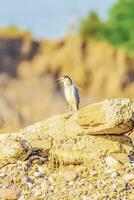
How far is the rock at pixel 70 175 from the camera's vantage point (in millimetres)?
9401

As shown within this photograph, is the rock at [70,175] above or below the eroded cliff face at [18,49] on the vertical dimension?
below

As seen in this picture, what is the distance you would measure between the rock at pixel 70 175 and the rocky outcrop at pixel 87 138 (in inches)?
7.7

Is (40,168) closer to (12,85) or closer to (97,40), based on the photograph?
(12,85)

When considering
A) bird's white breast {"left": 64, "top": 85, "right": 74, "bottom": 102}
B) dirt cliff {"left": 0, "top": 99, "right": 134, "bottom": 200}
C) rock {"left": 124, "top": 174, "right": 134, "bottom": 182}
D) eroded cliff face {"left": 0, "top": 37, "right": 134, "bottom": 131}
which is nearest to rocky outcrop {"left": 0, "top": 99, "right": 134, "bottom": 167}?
dirt cliff {"left": 0, "top": 99, "right": 134, "bottom": 200}

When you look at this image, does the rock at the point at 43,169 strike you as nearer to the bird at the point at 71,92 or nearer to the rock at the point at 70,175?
the rock at the point at 70,175

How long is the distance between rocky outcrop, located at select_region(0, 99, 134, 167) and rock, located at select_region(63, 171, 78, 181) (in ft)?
0.64

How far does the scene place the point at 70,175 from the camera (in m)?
9.44

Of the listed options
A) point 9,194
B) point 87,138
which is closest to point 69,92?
point 87,138

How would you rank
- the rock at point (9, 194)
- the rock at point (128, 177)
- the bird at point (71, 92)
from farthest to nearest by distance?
the bird at point (71, 92), the rock at point (128, 177), the rock at point (9, 194)

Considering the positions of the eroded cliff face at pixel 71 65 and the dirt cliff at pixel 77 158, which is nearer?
the dirt cliff at pixel 77 158

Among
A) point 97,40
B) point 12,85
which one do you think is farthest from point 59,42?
point 12,85

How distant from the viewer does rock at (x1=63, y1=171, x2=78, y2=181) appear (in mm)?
9401

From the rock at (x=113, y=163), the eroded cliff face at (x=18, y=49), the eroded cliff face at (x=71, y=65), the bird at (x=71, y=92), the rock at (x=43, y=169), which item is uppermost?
the eroded cliff face at (x=18, y=49)

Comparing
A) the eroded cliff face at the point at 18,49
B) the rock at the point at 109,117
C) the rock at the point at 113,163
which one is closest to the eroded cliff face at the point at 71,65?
the eroded cliff face at the point at 18,49
